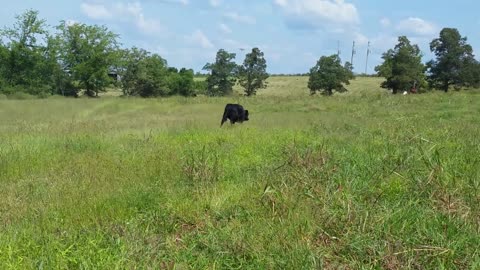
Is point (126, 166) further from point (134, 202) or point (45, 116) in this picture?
point (45, 116)

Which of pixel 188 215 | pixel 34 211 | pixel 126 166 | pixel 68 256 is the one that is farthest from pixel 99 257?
pixel 126 166

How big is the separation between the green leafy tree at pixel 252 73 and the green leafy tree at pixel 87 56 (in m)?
22.5

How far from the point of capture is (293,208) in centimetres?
484

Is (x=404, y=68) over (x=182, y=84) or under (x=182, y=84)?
over

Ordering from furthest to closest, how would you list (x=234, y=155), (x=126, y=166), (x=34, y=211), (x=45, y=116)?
(x=45, y=116)
(x=234, y=155)
(x=126, y=166)
(x=34, y=211)

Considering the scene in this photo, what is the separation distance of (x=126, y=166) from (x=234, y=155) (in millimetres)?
2220

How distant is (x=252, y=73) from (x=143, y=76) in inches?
706

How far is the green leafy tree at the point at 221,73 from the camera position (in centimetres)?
7019

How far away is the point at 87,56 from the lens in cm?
5606

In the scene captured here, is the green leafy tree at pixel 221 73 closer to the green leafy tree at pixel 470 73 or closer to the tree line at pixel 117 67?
the tree line at pixel 117 67

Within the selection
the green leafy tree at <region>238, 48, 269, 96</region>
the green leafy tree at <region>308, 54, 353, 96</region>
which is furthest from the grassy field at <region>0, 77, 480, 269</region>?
the green leafy tree at <region>238, 48, 269, 96</region>

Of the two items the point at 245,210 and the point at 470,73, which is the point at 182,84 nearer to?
the point at 470,73

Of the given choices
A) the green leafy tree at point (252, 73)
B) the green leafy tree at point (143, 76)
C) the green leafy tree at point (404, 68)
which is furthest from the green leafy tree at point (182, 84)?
the green leafy tree at point (404, 68)

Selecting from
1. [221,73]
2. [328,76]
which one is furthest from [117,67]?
[328,76]
